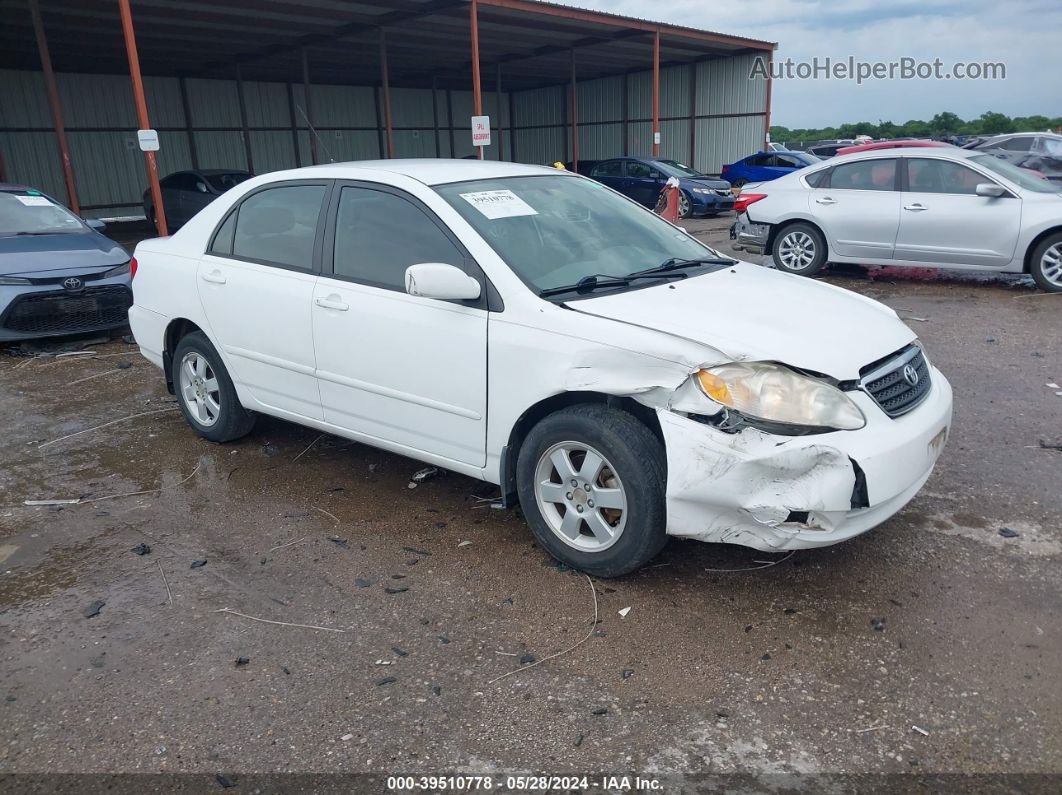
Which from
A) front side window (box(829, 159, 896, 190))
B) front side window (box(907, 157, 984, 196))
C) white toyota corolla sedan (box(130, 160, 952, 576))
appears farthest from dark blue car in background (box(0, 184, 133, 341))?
front side window (box(907, 157, 984, 196))

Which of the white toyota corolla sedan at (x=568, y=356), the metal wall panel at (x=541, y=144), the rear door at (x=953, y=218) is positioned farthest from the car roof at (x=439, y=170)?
the metal wall panel at (x=541, y=144)

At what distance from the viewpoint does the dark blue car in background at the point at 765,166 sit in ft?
69.4

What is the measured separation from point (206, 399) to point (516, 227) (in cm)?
249

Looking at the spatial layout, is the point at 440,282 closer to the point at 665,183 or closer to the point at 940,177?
the point at 940,177

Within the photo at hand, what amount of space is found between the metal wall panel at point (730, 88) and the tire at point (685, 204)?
296 inches

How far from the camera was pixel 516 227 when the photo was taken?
3.87 meters

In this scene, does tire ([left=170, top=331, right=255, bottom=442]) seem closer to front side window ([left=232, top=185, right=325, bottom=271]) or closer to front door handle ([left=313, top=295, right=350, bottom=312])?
front side window ([left=232, top=185, right=325, bottom=271])

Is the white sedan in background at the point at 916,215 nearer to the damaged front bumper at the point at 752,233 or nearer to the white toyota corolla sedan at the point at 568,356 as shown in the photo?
the damaged front bumper at the point at 752,233

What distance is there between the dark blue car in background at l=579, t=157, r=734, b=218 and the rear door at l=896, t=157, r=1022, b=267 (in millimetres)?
10255

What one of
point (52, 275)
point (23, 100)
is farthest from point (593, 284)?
point (23, 100)

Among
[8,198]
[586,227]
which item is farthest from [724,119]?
[586,227]

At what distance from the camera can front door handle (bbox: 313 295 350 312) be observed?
4.05m

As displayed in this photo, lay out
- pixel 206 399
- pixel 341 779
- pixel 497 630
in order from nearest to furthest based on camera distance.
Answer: pixel 341 779 → pixel 497 630 → pixel 206 399

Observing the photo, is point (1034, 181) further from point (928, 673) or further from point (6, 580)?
point (6, 580)
